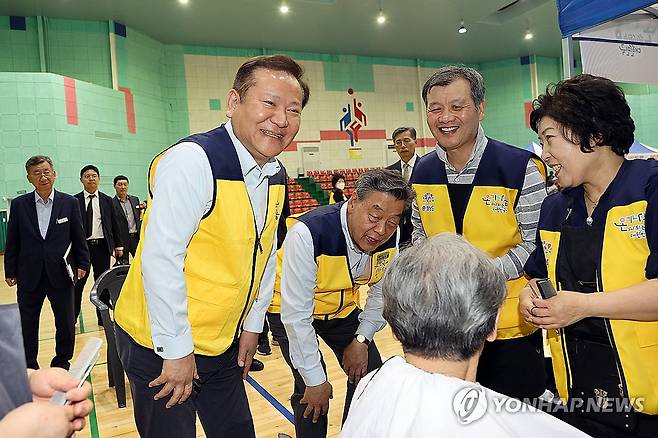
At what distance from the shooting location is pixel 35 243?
441 centimetres

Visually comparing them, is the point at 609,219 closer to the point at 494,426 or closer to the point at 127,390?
the point at 494,426

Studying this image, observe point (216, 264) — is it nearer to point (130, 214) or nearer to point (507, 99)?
point (130, 214)

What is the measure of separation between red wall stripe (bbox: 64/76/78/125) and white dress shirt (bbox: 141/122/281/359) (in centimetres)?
1135

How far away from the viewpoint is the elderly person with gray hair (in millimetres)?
926

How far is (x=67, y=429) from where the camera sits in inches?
36.2

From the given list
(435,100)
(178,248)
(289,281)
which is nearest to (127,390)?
(289,281)

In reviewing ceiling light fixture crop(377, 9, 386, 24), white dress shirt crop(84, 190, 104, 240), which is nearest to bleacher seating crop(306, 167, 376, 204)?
ceiling light fixture crop(377, 9, 386, 24)

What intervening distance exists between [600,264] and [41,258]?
4.38 metres

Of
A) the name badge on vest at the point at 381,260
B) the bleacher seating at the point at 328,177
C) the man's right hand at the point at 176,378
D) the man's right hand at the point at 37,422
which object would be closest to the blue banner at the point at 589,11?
the name badge on vest at the point at 381,260

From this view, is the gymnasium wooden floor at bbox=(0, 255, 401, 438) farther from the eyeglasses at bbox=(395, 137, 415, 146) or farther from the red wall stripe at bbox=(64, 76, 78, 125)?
the red wall stripe at bbox=(64, 76, 78, 125)

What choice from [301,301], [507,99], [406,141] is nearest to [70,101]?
[406,141]

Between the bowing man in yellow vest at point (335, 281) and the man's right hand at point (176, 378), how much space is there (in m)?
0.63

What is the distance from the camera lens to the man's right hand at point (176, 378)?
1586 millimetres

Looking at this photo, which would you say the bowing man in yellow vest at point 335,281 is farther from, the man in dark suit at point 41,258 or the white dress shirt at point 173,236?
the man in dark suit at point 41,258
